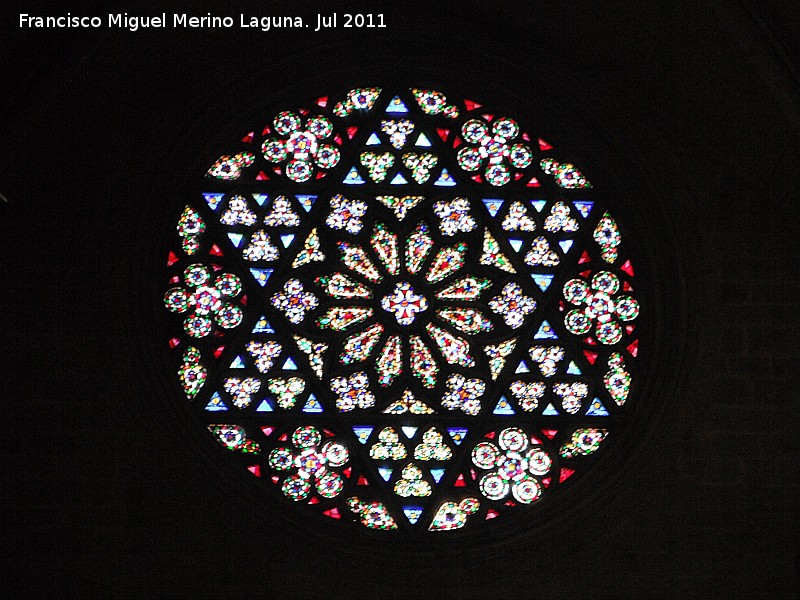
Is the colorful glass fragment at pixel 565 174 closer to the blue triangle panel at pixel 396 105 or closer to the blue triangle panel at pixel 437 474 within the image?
the blue triangle panel at pixel 396 105

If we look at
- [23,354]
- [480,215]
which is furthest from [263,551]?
[480,215]

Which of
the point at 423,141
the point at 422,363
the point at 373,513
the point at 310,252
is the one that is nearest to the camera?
the point at 373,513

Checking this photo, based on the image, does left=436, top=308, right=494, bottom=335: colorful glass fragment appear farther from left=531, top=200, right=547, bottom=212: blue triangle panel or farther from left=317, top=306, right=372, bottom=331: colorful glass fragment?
left=531, top=200, right=547, bottom=212: blue triangle panel

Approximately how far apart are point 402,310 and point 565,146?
5.07 feet

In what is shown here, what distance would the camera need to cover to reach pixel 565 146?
33.4 feet

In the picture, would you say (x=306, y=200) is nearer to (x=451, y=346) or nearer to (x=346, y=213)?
(x=346, y=213)

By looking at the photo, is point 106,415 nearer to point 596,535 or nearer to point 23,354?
point 23,354

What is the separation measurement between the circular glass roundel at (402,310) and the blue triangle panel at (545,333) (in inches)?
0.9

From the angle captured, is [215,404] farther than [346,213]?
No

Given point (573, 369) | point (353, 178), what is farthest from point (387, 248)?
point (573, 369)

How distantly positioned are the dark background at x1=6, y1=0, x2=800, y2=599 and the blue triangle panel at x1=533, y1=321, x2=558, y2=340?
0.66m

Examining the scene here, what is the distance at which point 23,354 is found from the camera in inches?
380

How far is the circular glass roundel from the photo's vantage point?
32.1 feet

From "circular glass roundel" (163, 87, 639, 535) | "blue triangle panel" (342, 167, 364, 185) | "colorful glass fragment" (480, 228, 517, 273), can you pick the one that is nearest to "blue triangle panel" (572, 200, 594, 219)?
"circular glass roundel" (163, 87, 639, 535)
